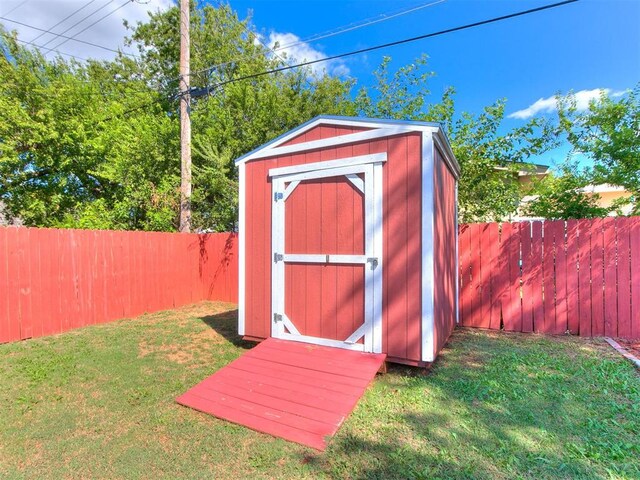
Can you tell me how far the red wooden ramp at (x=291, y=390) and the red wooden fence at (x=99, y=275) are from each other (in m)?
3.84

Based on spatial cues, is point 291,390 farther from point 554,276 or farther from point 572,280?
point 572,280

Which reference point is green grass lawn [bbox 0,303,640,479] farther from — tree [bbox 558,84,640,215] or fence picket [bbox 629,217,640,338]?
tree [bbox 558,84,640,215]

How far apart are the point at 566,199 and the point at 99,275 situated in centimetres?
845

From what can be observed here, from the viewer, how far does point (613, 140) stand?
18.4 feet

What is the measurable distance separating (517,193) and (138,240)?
311 inches

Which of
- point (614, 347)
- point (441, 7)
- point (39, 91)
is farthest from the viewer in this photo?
point (39, 91)

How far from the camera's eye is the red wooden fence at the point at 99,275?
4828 millimetres

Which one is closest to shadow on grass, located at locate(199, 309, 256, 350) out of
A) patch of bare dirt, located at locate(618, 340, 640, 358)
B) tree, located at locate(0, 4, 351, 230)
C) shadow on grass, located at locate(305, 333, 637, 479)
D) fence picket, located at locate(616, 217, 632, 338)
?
shadow on grass, located at locate(305, 333, 637, 479)

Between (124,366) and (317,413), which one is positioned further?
(124,366)

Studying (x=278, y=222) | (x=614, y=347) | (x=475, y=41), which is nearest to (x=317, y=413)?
(x=278, y=222)

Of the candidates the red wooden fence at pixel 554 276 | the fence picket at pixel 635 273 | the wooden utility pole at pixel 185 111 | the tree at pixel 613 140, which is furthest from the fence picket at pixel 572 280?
the wooden utility pole at pixel 185 111

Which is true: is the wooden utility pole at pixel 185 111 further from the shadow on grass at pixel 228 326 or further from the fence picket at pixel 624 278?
the fence picket at pixel 624 278

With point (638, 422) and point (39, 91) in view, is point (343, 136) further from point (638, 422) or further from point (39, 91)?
point (39, 91)

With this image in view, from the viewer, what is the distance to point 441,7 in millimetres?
5172
